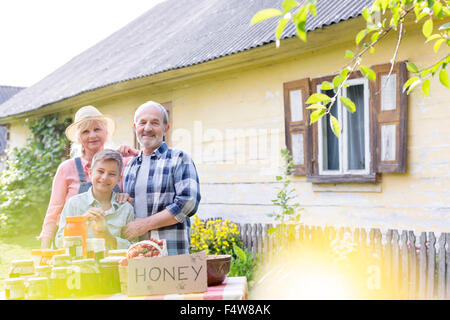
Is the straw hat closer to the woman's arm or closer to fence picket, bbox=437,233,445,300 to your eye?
the woman's arm

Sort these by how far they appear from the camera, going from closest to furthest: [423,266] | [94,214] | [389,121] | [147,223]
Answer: [94,214]
[147,223]
[423,266]
[389,121]

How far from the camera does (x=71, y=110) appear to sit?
13.3 m

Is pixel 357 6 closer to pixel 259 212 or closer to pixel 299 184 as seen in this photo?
pixel 299 184

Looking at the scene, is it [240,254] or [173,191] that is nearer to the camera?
[173,191]

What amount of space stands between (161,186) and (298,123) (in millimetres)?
4463

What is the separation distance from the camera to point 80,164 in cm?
344

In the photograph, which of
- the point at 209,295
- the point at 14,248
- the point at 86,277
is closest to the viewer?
the point at 209,295

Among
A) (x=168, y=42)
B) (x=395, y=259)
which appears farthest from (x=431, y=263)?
(x=168, y=42)

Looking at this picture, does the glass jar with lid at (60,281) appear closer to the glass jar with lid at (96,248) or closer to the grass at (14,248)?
the glass jar with lid at (96,248)

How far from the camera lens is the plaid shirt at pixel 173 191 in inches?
123

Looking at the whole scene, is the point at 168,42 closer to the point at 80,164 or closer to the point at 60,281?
the point at 80,164

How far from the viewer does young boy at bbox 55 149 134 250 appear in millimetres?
2865

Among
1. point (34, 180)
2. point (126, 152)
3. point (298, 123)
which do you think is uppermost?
point (298, 123)

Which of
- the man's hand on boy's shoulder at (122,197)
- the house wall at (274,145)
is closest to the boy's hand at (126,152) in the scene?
the man's hand on boy's shoulder at (122,197)
